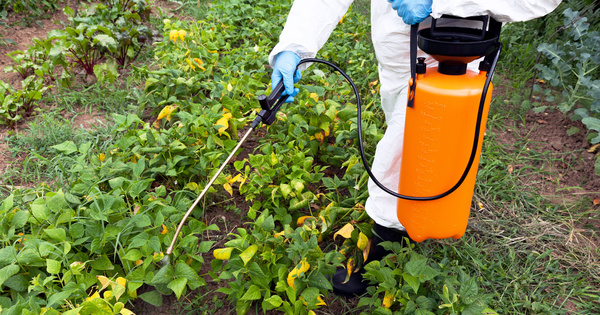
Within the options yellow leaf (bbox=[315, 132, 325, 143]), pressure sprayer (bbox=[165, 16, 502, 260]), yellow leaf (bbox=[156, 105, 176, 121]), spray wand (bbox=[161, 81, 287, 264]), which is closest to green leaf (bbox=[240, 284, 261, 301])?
spray wand (bbox=[161, 81, 287, 264])

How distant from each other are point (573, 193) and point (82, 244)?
260 cm

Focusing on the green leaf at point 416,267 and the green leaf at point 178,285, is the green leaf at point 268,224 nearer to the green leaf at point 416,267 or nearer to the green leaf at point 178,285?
the green leaf at point 178,285

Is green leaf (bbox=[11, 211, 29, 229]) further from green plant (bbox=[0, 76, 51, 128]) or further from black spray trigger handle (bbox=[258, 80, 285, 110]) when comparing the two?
green plant (bbox=[0, 76, 51, 128])

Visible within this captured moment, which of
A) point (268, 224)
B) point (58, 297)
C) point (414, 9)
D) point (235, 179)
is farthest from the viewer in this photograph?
point (235, 179)

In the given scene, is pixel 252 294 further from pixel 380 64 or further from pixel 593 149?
pixel 593 149

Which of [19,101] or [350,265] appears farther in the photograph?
[19,101]

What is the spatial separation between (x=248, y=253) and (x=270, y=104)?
0.57 m

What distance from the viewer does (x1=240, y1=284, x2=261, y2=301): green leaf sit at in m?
1.52

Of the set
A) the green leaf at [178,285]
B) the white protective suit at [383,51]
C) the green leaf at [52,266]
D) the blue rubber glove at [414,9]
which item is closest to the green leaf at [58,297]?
the green leaf at [52,266]

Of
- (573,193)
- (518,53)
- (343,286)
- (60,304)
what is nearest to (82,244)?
(60,304)

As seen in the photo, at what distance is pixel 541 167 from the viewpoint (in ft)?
8.28

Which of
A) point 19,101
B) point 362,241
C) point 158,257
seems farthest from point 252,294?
point 19,101

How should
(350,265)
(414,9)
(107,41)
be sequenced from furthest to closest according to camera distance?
(107,41) < (350,265) < (414,9)

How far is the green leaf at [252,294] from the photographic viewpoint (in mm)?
1518
